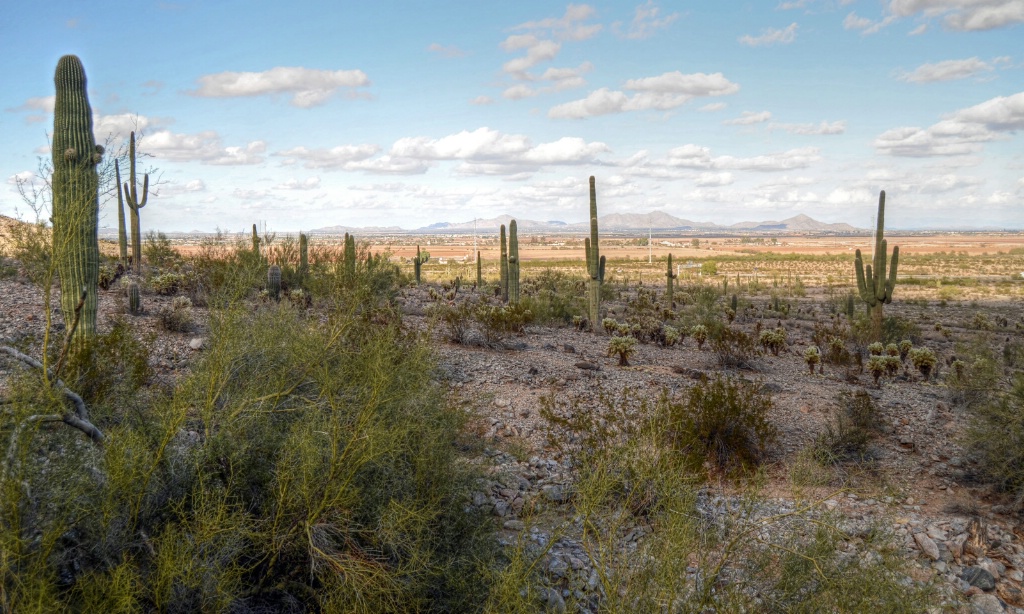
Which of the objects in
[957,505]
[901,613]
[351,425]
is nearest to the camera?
[901,613]

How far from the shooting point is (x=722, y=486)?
262 inches

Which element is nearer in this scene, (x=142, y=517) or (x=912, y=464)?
(x=142, y=517)

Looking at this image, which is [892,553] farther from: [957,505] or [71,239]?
[71,239]

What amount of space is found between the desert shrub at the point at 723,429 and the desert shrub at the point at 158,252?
662 inches

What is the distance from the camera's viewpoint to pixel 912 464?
7375 mm

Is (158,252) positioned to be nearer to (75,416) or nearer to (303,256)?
(303,256)

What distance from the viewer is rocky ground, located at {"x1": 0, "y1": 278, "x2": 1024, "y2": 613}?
518 cm

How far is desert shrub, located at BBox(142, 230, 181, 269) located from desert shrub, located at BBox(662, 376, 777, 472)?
662 inches

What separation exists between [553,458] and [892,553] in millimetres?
3927

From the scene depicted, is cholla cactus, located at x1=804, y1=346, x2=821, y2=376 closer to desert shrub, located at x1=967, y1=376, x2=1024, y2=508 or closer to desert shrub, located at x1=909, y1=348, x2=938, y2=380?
desert shrub, located at x1=909, y1=348, x2=938, y2=380

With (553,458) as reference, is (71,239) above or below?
above

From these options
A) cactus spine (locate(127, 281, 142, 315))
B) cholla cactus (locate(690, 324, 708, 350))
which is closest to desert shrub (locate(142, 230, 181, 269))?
cactus spine (locate(127, 281, 142, 315))

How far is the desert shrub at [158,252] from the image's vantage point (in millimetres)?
19719

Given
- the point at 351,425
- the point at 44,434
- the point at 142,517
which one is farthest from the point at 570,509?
the point at 44,434
